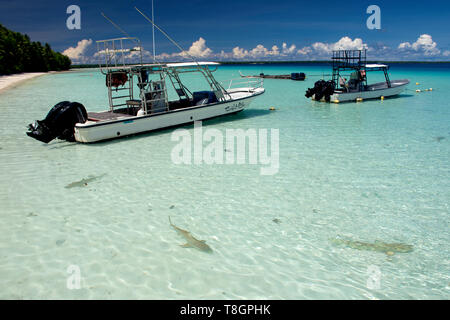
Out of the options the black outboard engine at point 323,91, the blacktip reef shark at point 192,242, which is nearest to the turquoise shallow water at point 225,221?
the blacktip reef shark at point 192,242

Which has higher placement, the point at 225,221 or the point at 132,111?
the point at 132,111

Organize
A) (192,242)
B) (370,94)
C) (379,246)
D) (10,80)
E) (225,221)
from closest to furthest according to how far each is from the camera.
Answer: (379,246), (192,242), (225,221), (370,94), (10,80)

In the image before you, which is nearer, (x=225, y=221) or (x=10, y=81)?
(x=225, y=221)

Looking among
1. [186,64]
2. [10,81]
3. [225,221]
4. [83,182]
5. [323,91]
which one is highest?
[10,81]

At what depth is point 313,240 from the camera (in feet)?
18.2

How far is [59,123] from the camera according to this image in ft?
36.3

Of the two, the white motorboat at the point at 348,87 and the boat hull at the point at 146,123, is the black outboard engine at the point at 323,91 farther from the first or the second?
the boat hull at the point at 146,123

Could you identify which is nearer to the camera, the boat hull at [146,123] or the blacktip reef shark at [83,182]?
the blacktip reef shark at [83,182]

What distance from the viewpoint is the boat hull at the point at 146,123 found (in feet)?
37.8

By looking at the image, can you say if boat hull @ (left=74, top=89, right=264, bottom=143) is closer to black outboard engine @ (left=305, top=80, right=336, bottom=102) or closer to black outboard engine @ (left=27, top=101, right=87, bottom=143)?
black outboard engine @ (left=27, top=101, right=87, bottom=143)
